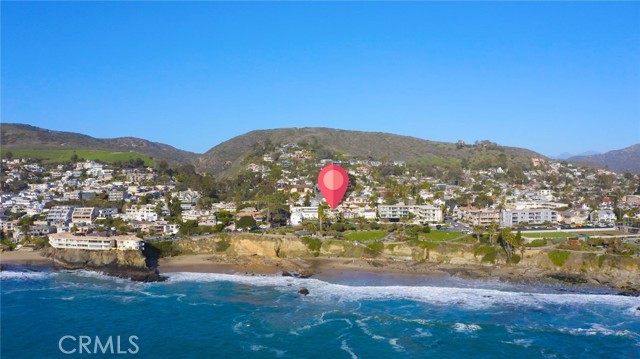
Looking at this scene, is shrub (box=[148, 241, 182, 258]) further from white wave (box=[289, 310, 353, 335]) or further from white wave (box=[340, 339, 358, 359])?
white wave (box=[340, 339, 358, 359])

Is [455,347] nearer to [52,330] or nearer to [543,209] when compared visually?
[52,330]

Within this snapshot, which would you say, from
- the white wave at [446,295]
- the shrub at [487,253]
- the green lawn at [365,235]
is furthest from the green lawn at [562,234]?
the white wave at [446,295]

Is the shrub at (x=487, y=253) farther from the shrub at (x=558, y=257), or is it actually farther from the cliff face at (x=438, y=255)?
the shrub at (x=558, y=257)

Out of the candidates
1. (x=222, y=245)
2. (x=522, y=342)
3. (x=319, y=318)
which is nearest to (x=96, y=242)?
(x=222, y=245)

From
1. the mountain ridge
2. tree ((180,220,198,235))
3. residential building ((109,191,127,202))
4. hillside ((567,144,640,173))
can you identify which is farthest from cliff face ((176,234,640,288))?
hillside ((567,144,640,173))

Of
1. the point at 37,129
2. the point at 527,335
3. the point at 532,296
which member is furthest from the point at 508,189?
the point at 37,129
